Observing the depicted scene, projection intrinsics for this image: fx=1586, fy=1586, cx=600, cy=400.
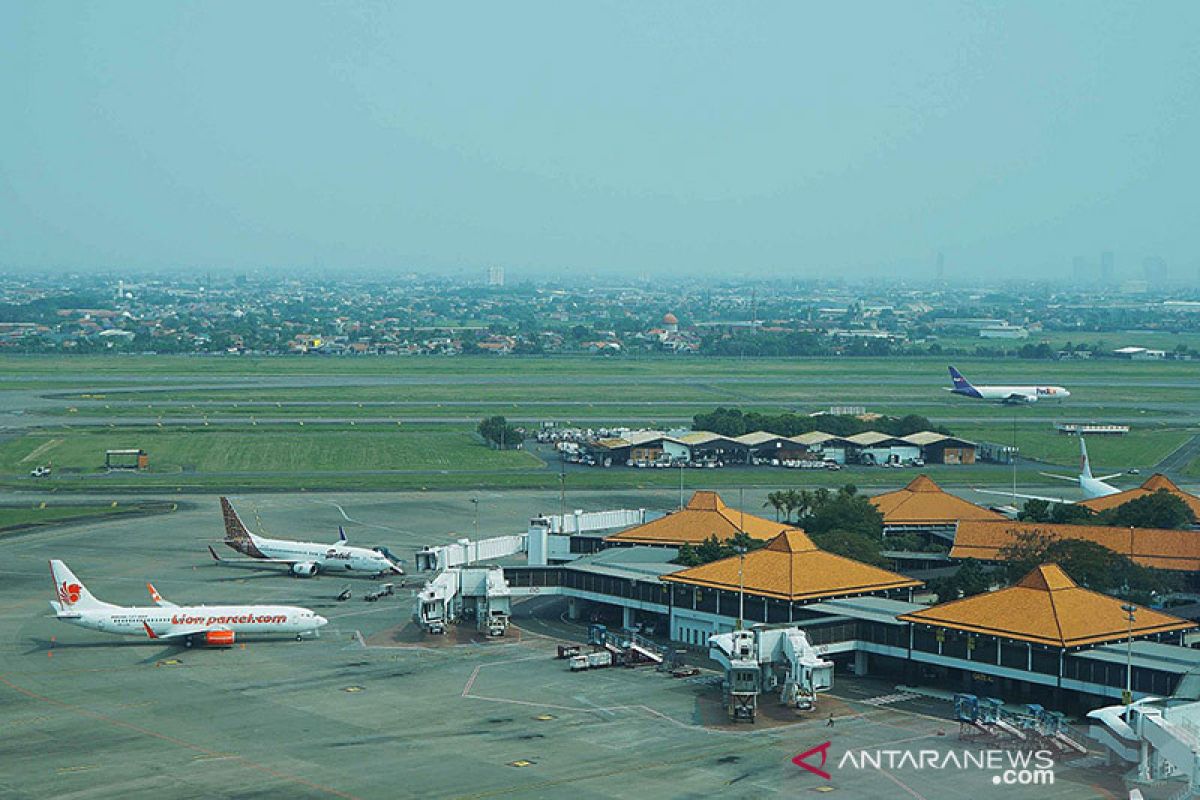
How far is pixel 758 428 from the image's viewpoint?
191875 millimetres

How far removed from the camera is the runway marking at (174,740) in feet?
205

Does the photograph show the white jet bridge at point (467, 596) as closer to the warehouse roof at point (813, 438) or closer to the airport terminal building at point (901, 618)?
the airport terminal building at point (901, 618)

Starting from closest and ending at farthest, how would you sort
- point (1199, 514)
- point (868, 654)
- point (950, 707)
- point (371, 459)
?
point (950, 707)
point (868, 654)
point (1199, 514)
point (371, 459)

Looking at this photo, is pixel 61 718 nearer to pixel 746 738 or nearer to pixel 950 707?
pixel 746 738

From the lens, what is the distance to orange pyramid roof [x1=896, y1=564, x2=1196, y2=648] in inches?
2963

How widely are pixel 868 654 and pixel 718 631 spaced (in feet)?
30.2

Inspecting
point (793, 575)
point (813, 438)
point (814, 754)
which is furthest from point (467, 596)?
point (813, 438)

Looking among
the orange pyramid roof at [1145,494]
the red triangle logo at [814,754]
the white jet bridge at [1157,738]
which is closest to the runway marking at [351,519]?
the orange pyramid roof at [1145,494]

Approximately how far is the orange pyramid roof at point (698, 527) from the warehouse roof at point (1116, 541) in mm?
13226

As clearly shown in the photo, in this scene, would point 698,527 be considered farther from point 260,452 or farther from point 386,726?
point 260,452

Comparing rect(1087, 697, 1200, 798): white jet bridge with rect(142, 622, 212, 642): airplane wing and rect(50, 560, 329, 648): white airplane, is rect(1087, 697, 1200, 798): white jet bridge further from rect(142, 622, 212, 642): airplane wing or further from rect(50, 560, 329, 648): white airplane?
rect(142, 622, 212, 642): airplane wing

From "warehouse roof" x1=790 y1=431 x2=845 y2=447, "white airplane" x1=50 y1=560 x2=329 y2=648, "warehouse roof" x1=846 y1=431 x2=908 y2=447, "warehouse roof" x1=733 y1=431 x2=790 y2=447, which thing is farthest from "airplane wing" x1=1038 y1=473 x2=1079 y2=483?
"white airplane" x1=50 y1=560 x2=329 y2=648

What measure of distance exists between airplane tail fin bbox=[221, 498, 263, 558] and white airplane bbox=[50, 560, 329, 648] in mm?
23762

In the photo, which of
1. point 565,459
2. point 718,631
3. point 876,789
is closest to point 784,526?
point 718,631
